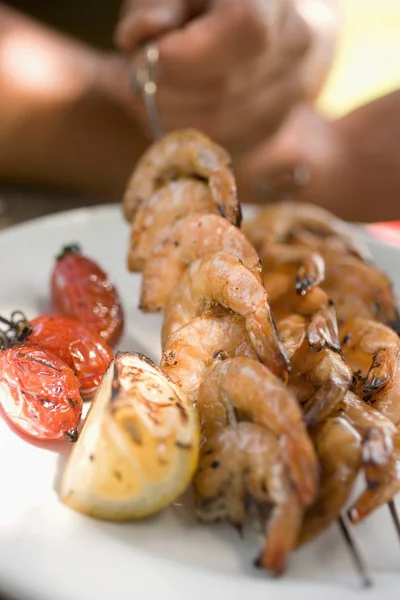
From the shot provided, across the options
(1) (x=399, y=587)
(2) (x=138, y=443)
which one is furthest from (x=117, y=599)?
(1) (x=399, y=587)

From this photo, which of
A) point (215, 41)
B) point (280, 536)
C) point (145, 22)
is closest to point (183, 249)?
point (280, 536)

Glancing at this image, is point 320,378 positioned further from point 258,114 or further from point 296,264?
point 258,114

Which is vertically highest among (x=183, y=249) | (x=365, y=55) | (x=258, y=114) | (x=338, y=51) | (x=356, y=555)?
(x=365, y=55)

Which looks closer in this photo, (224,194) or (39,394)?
(39,394)

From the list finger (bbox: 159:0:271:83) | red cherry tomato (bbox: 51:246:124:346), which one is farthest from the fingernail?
red cherry tomato (bbox: 51:246:124:346)

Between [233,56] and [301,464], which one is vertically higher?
[233,56]

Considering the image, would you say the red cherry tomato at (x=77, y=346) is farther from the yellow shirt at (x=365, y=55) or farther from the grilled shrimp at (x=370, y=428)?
the yellow shirt at (x=365, y=55)

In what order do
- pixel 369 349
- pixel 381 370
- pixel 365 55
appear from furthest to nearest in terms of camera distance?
1. pixel 365 55
2. pixel 369 349
3. pixel 381 370

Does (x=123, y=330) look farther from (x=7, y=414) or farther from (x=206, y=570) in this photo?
(x=206, y=570)
